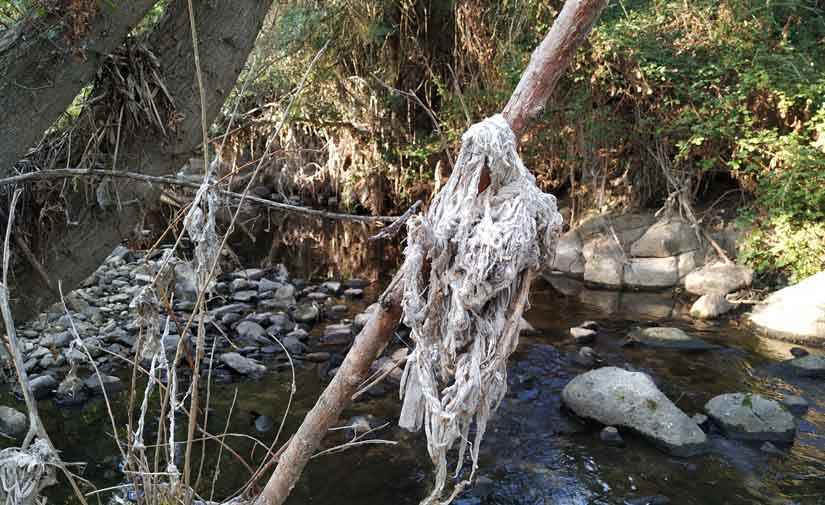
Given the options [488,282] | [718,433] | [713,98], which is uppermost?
[713,98]

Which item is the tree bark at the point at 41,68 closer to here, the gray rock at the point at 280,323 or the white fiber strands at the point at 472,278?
the white fiber strands at the point at 472,278

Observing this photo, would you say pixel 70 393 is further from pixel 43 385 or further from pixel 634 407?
pixel 634 407

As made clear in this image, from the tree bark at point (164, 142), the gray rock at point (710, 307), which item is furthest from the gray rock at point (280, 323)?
the gray rock at point (710, 307)

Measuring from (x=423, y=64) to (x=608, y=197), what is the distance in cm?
316

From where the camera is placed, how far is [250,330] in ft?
19.9

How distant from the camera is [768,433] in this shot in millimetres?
4254

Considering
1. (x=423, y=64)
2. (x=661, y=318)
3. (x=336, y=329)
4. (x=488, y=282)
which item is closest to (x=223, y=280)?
(x=336, y=329)

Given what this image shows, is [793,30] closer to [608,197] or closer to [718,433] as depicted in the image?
[608,197]

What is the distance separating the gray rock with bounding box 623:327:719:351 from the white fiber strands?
17.0ft

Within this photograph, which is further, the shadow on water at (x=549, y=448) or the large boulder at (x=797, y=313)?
the large boulder at (x=797, y=313)

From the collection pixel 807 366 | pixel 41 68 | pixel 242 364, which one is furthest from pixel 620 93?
pixel 41 68

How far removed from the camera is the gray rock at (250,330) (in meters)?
6.01

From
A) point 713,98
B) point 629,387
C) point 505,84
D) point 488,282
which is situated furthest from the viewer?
point 505,84

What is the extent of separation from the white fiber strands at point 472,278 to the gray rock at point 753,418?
152 inches
